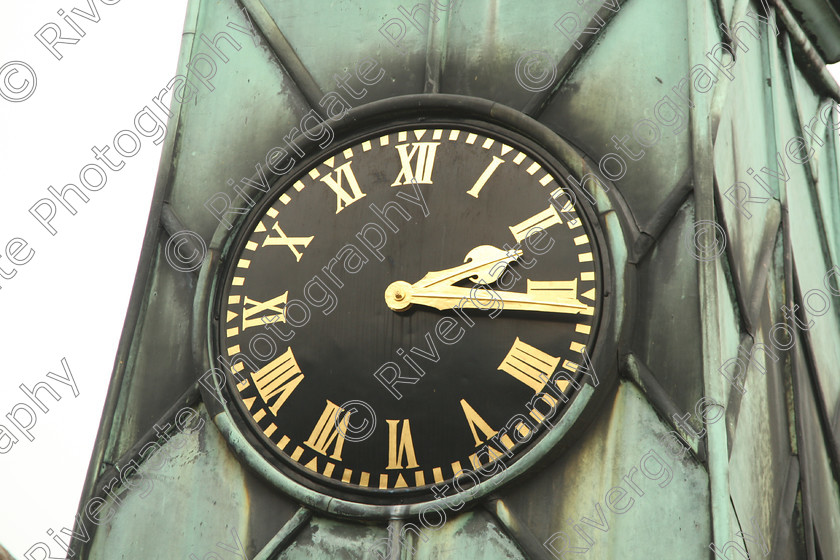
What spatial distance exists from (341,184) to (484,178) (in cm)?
82

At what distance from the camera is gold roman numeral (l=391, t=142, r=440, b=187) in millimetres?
8383

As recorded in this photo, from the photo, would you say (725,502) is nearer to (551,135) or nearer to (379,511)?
(379,511)

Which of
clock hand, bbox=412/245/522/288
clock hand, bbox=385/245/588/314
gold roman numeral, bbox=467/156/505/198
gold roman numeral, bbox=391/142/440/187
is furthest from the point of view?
gold roman numeral, bbox=391/142/440/187

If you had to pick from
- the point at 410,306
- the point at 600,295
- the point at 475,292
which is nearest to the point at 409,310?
the point at 410,306

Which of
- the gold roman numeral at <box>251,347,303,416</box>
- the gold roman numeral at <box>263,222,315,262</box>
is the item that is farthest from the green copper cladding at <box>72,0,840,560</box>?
the gold roman numeral at <box>251,347,303,416</box>

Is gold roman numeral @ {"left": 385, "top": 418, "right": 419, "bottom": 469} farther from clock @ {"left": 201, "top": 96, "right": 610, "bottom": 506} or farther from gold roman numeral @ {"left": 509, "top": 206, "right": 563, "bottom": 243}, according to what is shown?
gold roman numeral @ {"left": 509, "top": 206, "right": 563, "bottom": 243}

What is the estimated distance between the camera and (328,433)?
25.8ft

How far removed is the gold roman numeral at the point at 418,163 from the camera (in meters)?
8.38

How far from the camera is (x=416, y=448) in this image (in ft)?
25.3

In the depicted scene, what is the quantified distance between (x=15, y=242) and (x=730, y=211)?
4.18 meters

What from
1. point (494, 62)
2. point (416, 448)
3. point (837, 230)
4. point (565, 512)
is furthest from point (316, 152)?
point (837, 230)

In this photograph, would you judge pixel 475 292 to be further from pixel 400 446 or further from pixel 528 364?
pixel 400 446

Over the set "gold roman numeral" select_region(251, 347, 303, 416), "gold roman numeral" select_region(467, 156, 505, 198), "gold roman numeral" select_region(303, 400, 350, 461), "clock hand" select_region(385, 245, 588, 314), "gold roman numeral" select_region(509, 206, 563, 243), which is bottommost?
"gold roman numeral" select_region(303, 400, 350, 461)

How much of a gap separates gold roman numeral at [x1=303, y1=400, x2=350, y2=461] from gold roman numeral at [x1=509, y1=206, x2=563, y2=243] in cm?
125
